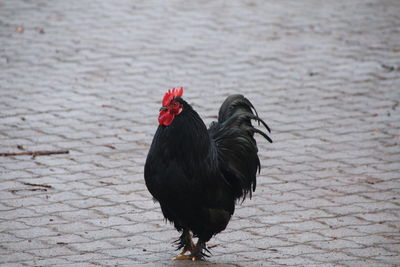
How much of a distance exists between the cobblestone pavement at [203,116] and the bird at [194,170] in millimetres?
417

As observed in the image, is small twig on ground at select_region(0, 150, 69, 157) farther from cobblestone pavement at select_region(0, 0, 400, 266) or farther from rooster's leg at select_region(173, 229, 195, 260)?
rooster's leg at select_region(173, 229, 195, 260)

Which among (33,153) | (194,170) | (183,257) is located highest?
(194,170)

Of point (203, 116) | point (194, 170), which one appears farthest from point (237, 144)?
point (203, 116)

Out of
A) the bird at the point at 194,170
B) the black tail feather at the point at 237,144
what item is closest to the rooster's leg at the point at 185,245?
the bird at the point at 194,170

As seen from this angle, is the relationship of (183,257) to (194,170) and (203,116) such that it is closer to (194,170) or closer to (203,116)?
(194,170)

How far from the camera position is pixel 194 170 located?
558cm

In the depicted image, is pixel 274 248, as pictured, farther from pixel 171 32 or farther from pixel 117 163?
pixel 171 32

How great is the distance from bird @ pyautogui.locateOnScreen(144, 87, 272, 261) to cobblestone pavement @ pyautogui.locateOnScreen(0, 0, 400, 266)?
0.42 meters

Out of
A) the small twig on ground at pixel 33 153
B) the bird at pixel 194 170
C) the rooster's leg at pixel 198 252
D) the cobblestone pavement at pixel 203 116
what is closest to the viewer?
the bird at pixel 194 170

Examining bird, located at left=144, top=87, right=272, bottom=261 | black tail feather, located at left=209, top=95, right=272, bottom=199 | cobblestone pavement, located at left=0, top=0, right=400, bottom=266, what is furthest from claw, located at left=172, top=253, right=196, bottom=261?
black tail feather, located at left=209, top=95, right=272, bottom=199

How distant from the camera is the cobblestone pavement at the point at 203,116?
6.33 m

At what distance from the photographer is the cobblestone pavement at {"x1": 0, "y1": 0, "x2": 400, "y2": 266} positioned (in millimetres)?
6332

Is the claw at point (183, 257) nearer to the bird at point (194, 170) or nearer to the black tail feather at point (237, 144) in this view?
the bird at point (194, 170)

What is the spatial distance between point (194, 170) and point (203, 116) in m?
3.68
